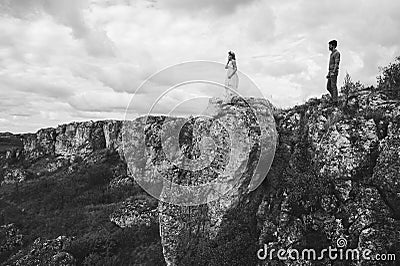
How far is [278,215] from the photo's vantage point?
499 inches

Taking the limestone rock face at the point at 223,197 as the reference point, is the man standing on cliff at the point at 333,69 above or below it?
above

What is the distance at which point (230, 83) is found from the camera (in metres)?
18.0

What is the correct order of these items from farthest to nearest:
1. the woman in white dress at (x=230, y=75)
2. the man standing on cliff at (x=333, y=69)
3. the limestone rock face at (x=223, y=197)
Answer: the woman in white dress at (x=230, y=75)
the limestone rock face at (x=223, y=197)
the man standing on cliff at (x=333, y=69)

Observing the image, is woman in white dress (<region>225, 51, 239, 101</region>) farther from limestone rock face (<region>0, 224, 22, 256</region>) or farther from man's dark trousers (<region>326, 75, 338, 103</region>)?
limestone rock face (<region>0, 224, 22, 256</region>)

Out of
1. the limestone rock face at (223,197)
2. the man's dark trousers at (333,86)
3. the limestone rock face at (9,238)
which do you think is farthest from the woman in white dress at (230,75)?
the limestone rock face at (9,238)

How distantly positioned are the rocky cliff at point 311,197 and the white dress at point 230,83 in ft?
4.24

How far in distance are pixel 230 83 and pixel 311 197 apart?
25.4 ft

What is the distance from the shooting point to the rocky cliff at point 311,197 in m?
11.1

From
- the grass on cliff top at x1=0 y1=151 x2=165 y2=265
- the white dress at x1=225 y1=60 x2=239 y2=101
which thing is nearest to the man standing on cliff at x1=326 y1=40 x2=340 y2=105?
the white dress at x1=225 y1=60 x2=239 y2=101

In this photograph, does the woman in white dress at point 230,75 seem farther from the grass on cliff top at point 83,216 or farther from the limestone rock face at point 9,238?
the limestone rock face at point 9,238

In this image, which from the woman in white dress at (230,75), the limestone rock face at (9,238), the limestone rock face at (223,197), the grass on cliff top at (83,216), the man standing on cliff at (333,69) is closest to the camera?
the man standing on cliff at (333,69)

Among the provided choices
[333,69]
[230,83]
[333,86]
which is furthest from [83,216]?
[333,69]

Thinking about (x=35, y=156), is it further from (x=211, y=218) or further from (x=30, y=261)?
(x=211, y=218)

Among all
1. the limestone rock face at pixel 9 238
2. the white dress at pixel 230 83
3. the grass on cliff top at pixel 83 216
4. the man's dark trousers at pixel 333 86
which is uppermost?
the white dress at pixel 230 83
